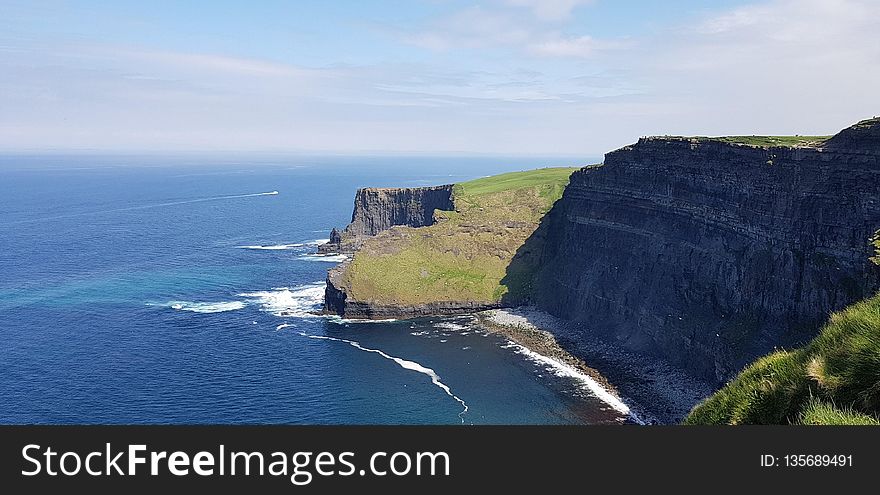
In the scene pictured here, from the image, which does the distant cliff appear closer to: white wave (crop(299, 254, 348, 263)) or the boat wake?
the boat wake

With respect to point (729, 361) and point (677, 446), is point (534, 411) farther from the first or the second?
point (677, 446)

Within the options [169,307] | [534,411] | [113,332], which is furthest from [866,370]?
[169,307]

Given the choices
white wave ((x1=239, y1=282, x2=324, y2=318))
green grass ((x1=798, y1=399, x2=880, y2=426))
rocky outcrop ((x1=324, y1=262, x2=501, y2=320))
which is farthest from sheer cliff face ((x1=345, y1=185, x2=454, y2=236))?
green grass ((x1=798, y1=399, x2=880, y2=426))

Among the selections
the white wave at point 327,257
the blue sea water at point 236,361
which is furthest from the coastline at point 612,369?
the white wave at point 327,257

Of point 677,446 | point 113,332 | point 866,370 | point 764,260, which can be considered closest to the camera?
point 677,446

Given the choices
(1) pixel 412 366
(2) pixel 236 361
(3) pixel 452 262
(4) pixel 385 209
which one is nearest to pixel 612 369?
(1) pixel 412 366

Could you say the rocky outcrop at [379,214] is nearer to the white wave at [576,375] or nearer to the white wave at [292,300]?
the white wave at [292,300]
